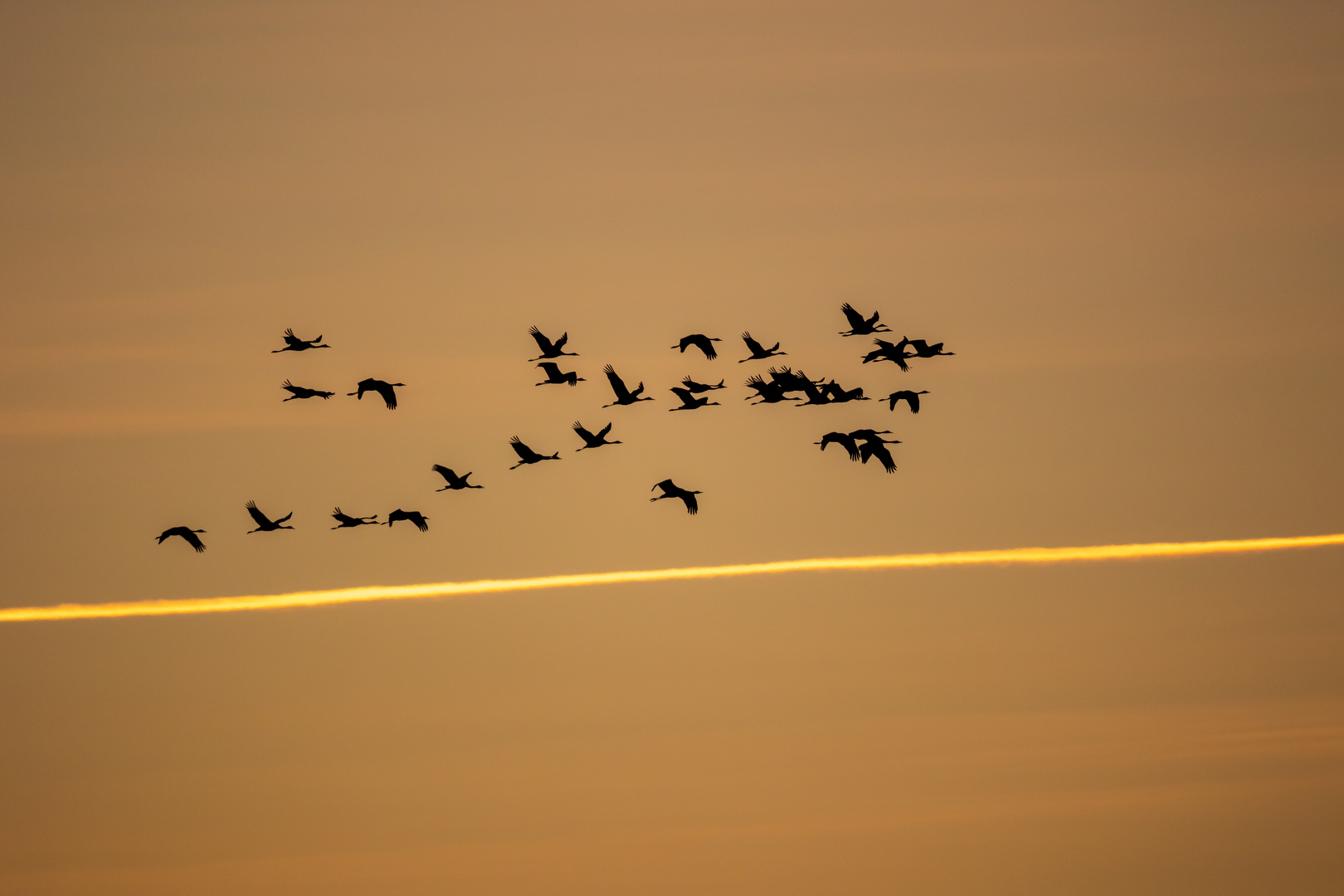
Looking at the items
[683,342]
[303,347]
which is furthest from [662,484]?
[303,347]

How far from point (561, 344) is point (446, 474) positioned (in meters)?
7.34

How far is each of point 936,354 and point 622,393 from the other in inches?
455

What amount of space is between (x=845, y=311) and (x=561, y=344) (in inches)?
403

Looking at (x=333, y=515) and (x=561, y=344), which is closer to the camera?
(x=561, y=344)

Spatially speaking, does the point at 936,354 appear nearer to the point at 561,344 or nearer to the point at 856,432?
the point at 856,432

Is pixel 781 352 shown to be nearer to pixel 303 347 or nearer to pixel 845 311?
pixel 845 311

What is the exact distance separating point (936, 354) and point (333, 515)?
2424 centimetres

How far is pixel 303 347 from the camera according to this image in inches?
5037

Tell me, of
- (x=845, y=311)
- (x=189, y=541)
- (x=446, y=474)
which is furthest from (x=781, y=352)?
(x=189, y=541)

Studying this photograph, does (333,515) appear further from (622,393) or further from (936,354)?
(936,354)

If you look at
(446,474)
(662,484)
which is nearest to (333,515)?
(446,474)

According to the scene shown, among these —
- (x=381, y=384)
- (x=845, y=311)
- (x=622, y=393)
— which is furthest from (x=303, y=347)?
(x=845, y=311)

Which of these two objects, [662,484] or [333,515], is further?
[333,515]

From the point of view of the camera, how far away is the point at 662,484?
410ft
